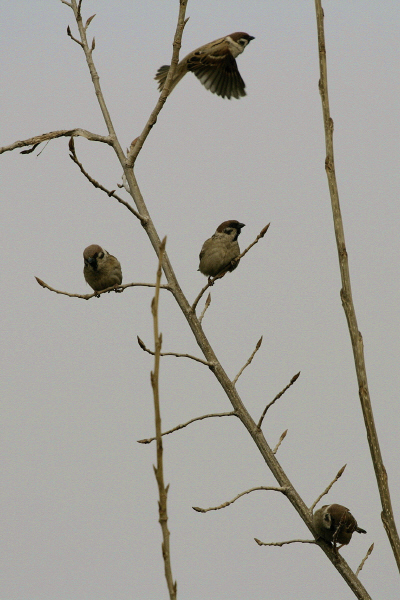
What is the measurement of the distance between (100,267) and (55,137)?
7.24 feet

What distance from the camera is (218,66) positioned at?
4.47 meters

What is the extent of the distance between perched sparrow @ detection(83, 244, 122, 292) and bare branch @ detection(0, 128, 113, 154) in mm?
1914

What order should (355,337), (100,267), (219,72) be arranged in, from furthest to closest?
(100,267), (219,72), (355,337)

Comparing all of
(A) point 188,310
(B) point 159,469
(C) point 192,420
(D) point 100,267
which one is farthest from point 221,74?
(B) point 159,469

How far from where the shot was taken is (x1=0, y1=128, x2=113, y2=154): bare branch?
2.72 meters

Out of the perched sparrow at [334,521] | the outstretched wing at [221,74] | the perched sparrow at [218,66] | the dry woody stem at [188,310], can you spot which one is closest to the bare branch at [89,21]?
the dry woody stem at [188,310]

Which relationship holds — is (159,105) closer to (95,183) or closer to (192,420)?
(95,183)

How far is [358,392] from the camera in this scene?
180cm

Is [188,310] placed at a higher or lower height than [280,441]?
higher

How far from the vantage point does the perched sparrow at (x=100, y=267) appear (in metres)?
4.95

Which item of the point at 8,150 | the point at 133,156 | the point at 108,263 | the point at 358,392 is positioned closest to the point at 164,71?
the point at 108,263

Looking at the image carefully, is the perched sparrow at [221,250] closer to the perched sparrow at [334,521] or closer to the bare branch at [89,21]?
the perched sparrow at [334,521]

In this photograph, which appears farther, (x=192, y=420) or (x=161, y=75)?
(x=161, y=75)

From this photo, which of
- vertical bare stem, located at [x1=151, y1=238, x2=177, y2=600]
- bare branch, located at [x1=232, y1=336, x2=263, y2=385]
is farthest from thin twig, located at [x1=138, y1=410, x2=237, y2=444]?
vertical bare stem, located at [x1=151, y1=238, x2=177, y2=600]
